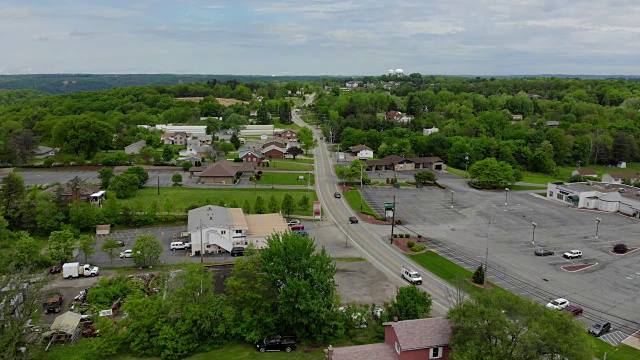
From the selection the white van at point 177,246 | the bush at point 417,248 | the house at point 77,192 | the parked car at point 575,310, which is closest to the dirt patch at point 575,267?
the parked car at point 575,310

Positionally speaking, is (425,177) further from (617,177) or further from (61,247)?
(61,247)

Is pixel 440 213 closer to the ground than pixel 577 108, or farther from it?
closer to the ground

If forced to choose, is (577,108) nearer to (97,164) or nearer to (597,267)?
(597,267)

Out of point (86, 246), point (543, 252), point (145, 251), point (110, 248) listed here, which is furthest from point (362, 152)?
point (86, 246)

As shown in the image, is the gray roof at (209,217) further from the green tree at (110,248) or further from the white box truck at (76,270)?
the white box truck at (76,270)

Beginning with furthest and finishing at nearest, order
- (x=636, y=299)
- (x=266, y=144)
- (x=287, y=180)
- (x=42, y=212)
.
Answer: (x=266, y=144) → (x=287, y=180) → (x=42, y=212) → (x=636, y=299)

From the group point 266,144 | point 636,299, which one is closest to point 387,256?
point 636,299
